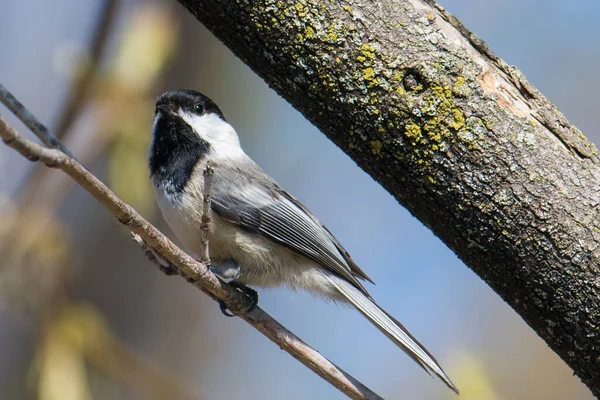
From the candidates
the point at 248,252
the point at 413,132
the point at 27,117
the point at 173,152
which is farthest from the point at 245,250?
the point at 27,117

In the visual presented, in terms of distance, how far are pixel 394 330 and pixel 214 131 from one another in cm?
97

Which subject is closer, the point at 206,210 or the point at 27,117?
the point at 27,117

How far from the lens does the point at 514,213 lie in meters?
1.35

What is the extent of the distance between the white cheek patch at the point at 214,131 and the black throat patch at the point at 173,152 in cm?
4

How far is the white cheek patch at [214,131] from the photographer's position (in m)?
2.24

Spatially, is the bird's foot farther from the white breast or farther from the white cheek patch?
the white cheek patch

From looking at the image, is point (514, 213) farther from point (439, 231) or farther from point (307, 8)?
point (307, 8)

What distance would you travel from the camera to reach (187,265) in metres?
1.43

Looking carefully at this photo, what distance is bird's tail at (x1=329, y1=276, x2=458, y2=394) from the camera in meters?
1.76

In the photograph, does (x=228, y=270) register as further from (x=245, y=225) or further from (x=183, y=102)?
(x=183, y=102)

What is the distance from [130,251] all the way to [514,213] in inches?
74.8

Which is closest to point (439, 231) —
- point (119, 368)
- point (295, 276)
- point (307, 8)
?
point (307, 8)

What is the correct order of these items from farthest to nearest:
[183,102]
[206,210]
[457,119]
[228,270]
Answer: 1. [183,102]
2. [228,270]
3. [206,210]
4. [457,119]

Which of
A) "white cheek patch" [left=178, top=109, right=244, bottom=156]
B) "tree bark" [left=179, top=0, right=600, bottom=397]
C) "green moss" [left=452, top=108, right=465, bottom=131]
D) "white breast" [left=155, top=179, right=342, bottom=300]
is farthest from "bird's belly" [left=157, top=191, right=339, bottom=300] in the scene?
"green moss" [left=452, top=108, right=465, bottom=131]
